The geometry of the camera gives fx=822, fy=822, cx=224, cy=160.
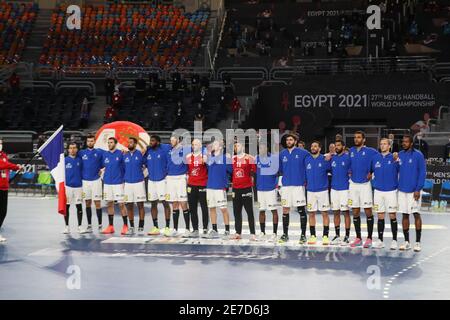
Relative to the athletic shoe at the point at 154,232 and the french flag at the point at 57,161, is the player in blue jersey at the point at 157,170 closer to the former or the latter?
the athletic shoe at the point at 154,232

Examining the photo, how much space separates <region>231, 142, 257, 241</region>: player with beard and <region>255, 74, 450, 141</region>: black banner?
49.0 ft

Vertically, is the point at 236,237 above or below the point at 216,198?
below

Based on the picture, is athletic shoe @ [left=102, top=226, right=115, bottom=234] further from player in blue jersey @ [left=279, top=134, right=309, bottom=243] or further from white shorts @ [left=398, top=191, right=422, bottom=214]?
white shorts @ [left=398, top=191, right=422, bottom=214]

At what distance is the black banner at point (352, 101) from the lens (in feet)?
101

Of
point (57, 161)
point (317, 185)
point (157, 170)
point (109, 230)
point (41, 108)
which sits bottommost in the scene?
point (109, 230)

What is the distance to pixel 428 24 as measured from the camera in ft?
115

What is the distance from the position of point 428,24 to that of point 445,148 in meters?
10.6

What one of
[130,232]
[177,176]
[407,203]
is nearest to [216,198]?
[177,176]

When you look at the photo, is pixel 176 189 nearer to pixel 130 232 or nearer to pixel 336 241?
pixel 130 232

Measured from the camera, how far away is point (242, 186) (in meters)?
16.3

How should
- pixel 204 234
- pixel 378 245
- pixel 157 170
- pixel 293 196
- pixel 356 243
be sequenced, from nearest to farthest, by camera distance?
pixel 378 245 → pixel 356 243 → pixel 293 196 → pixel 204 234 → pixel 157 170

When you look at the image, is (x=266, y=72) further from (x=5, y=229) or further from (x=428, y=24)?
(x=5, y=229)

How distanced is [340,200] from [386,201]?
0.92 m

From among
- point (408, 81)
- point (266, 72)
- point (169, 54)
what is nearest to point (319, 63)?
point (266, 72)
